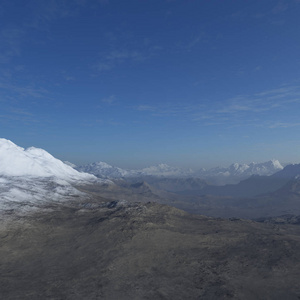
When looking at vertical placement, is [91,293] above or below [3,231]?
below

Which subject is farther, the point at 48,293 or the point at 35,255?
the point at 35,255

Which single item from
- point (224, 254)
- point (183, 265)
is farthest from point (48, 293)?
point (224, 254)

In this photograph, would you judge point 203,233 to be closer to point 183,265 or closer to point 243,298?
point 183,265

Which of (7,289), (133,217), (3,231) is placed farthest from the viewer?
(133,217)

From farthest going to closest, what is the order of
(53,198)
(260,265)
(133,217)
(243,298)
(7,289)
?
(53,198), (133,217), (260,265), (7,289), (243,298)

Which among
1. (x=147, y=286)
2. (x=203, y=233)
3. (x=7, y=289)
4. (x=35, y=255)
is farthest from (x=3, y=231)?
(x=203, y=233)

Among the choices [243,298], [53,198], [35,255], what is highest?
[53,198]

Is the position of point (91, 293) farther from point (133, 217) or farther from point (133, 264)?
point (133, 217)
